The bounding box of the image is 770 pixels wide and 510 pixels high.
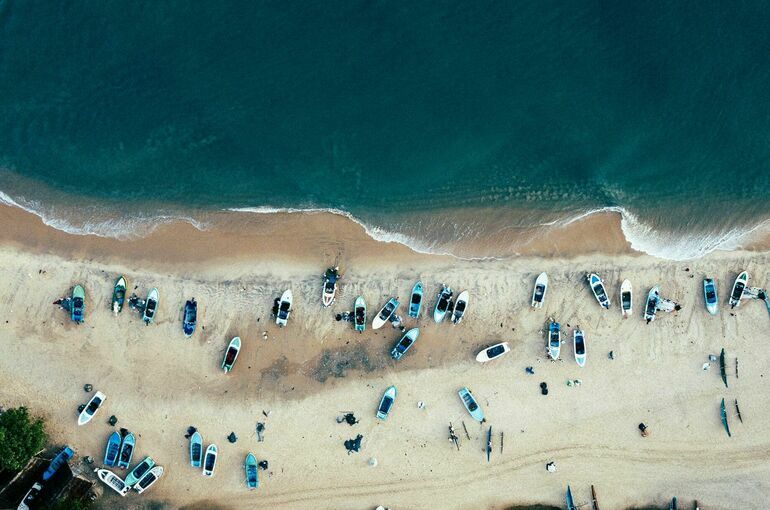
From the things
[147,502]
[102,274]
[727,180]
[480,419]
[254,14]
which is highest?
[254,14]

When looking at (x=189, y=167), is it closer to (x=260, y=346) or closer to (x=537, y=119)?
(x=260, y=346)

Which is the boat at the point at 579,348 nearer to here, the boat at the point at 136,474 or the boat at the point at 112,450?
the boat at the point at 136,474

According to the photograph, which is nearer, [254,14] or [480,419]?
[480,419]

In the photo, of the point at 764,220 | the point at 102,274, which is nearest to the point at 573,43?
the point at 764,220

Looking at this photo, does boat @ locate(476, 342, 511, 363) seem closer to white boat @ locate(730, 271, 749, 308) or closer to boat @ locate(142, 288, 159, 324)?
white boat @ locate(730, 271, 749, 308)

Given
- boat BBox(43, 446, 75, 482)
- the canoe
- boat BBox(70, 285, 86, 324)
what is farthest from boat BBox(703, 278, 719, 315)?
boat BBox(43, 446, 75, 482)

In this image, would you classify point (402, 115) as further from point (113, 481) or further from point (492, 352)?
point (113, 481)

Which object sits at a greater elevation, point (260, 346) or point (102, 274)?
point (102, 274)

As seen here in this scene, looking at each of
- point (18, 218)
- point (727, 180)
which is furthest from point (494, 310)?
point (18, 218)
